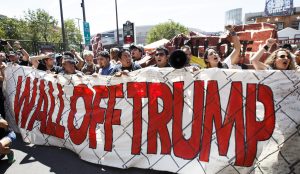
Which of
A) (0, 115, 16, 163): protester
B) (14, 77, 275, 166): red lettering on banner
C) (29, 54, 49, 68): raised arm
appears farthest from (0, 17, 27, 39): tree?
(14, 77, 275, 166): red lettering on banner

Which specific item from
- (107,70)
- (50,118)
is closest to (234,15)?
(107,70)

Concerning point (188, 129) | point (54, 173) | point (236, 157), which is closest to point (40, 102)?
point (54, 173)

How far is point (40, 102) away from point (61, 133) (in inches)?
33.9

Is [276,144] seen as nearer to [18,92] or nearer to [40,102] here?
[40,102]

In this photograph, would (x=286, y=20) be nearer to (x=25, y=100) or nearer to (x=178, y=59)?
(x=25, y=100)

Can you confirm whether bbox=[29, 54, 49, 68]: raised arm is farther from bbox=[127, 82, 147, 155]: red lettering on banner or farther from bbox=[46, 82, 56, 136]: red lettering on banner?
bbox=[127, 82, 147, 155]: red lettering on banner

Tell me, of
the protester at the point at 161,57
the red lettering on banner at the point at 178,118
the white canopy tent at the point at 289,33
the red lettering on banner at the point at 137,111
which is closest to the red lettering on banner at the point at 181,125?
the red lettering on banner at the point at 178,118

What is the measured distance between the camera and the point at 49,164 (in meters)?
4.23

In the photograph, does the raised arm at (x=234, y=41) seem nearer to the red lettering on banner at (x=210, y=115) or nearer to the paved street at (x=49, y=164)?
the red lettering on banner at (x=210, y=115)

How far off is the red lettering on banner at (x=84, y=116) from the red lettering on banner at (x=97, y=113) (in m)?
0.10

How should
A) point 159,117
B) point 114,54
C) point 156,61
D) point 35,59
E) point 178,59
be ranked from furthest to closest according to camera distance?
point 114,54, point 35,59, point 156,61, point 159,117, point 178,59

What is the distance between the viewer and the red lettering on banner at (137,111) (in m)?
3.89

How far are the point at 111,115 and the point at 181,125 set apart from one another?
3.66ft

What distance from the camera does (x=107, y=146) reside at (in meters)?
4.13
